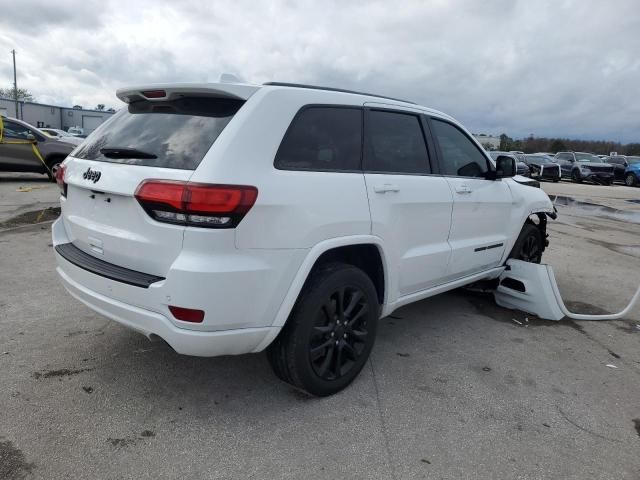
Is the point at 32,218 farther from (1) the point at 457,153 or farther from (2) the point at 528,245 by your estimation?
(2) the point at 528,245

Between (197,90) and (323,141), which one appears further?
(323,141)

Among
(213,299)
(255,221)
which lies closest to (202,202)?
(255,221)

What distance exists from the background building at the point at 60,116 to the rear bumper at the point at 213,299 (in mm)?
52531

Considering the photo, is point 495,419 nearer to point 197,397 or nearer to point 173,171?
point 197,397

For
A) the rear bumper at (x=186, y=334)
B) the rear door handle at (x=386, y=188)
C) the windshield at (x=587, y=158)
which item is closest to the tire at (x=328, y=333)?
the rear bumper at (x=186, y=334)

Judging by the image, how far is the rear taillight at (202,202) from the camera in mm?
2389

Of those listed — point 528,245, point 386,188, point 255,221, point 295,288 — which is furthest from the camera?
point 528,245

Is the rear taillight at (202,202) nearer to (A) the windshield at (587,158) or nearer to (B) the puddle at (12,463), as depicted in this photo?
(B) the puddle at (12,463)

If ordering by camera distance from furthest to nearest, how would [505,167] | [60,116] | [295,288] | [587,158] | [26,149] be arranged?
1. [60,116]
2. [587,158]
3. [26,149]
4. [505,167]
5. [295,288]

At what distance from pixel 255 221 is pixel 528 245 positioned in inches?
160

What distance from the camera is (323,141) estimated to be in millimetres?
2982

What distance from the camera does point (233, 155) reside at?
2.50 m

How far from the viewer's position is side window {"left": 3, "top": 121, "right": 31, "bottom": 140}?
12745 millimetres

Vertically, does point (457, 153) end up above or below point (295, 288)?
above
